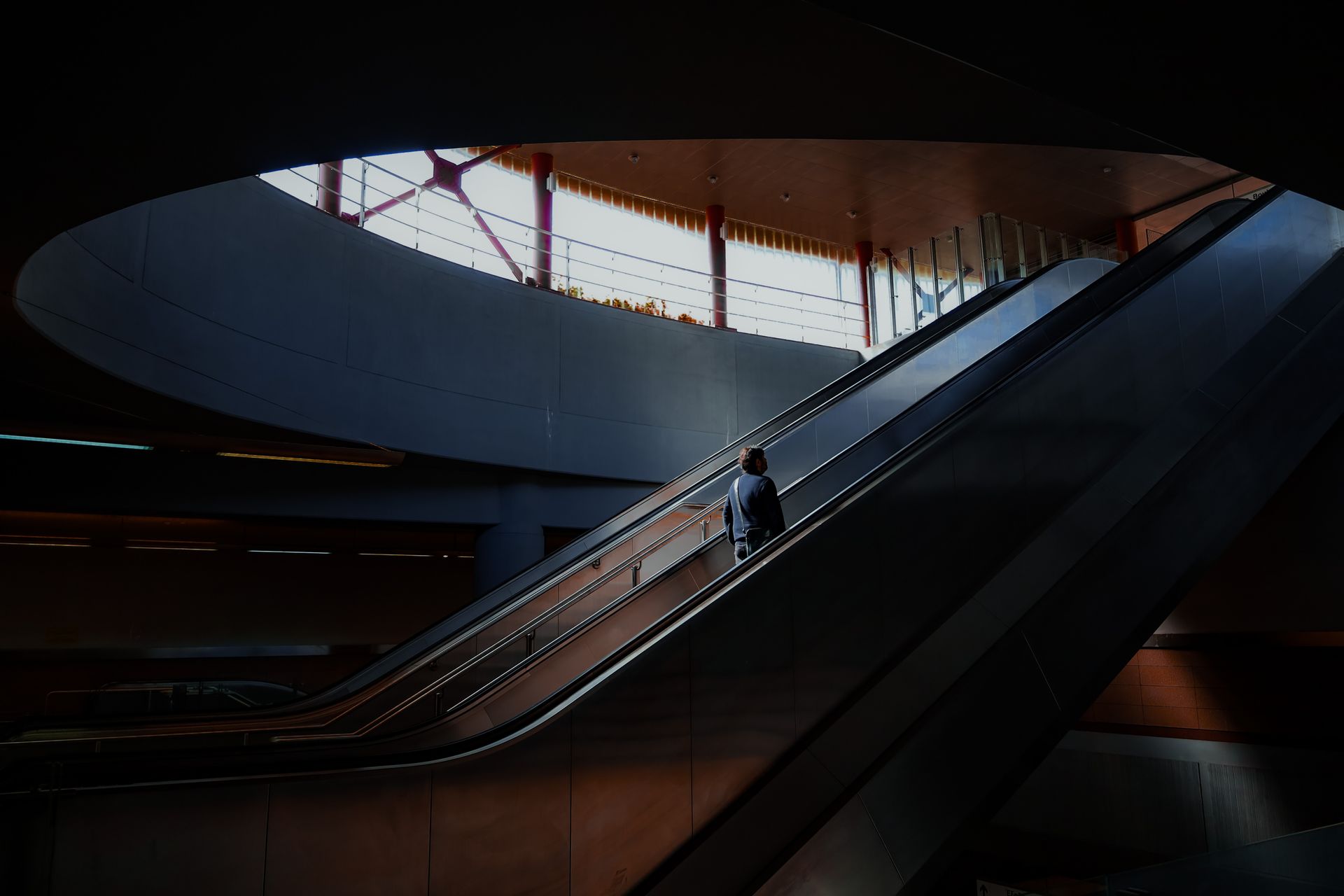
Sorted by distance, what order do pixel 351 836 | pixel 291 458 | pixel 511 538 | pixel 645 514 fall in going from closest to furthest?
pixel 351 836, pixel 645 514, pixel 291 458, pixel 511 538

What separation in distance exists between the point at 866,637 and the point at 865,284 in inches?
732

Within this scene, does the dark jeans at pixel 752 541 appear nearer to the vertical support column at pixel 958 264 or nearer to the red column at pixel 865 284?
the red column at pixel 865 284

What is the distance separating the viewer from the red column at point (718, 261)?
63.8ft

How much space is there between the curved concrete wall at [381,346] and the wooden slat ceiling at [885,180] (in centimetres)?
395

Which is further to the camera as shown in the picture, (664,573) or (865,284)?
(865,284)

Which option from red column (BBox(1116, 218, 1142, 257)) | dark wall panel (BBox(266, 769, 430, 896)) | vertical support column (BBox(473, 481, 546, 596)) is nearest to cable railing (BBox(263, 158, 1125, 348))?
red column (BBox(1116, 218, 1142, 257))

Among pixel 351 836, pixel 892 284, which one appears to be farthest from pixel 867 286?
pixel 351 836

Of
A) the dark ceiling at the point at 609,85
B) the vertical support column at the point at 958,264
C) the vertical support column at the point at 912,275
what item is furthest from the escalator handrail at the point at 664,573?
the vertical support column at the point at 912,275

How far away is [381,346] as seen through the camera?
11867 mm

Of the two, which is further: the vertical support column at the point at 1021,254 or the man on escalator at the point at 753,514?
the vertical support column at the point at 1021,254

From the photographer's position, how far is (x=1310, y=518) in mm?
8594

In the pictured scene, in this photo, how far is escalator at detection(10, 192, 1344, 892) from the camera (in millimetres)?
4488

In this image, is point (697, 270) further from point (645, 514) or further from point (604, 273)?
point (645, 514)

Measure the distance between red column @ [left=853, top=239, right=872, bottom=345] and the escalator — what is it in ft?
42.5
